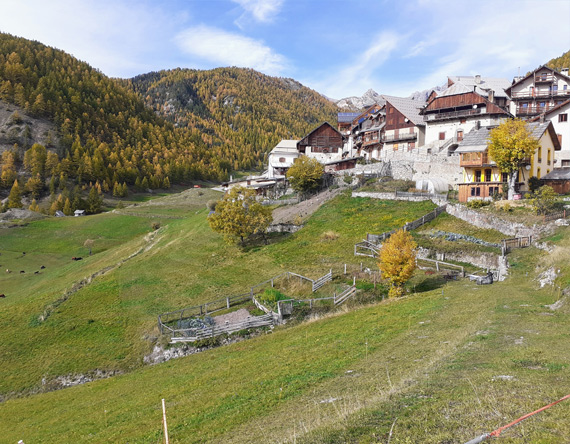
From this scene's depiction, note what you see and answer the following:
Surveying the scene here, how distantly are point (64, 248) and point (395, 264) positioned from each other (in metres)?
76.1

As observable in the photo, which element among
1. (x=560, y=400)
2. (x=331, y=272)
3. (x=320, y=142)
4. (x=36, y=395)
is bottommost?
(x=36, y=395)

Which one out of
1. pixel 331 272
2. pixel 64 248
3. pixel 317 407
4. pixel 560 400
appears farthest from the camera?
pixel 64 248

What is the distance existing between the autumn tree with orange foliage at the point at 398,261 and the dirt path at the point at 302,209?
89.0 feet

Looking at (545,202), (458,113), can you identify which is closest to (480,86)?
(458,113)

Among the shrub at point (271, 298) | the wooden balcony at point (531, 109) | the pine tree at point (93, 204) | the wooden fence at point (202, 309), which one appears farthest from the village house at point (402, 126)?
the pine tree at point (93, 204)

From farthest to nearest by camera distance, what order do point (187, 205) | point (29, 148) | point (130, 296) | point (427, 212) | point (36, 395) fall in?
1. point (29, 148)
2. point (187, 205)
3. point (427, 212)
4. point (130, 296)
5. point (36, 395)

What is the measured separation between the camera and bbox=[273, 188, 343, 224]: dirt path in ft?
203

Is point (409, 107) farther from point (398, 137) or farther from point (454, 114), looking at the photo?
point (454, 114)

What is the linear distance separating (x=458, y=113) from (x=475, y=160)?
21906 mm

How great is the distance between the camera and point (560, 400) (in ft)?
30.9

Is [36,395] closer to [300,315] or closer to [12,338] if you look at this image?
[12,338]

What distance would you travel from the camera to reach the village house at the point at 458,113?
66.8 meters

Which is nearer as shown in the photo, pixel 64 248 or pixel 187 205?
pixel 64 248

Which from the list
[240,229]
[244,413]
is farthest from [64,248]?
[244,413]
